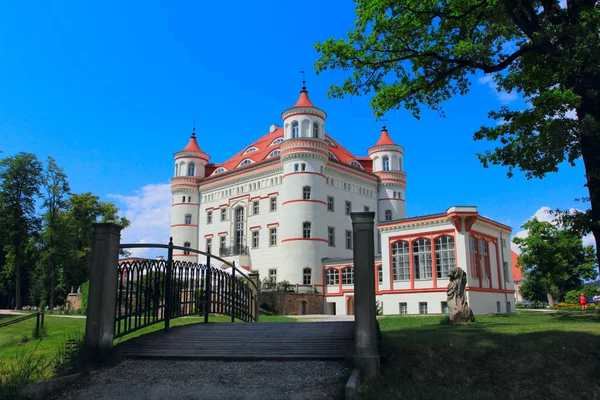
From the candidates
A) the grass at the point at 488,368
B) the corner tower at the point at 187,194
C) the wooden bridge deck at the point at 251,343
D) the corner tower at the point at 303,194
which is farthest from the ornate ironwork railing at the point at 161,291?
the corner tower at the point at 187,194

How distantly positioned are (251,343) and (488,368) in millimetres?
3722

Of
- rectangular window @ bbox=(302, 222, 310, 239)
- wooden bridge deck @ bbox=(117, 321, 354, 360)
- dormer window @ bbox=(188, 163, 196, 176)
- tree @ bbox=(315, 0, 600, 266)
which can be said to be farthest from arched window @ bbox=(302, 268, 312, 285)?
wooden bridge deck @ bbox=(117, 321, 354, 360)

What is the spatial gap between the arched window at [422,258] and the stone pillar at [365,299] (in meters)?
27.3

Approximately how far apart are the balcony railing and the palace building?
131mm

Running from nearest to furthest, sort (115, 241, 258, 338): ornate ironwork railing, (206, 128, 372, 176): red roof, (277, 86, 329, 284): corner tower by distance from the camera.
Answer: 1. (115, 241, 258, 338): ornate ironwork railing
2. (277, 86, 329, 284): corner tower
3. (206, 128, 372, 176): red roof

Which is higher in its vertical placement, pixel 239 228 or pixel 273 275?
pixel 239 228

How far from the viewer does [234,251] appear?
49062 mm

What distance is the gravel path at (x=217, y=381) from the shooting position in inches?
240

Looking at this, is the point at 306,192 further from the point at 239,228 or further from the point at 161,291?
the point at 161,291

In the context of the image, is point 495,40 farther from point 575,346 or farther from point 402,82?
point 575,346

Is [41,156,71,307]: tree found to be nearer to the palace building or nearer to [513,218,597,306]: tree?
the palace building

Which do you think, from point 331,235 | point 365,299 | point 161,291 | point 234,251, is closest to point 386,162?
point 331,235

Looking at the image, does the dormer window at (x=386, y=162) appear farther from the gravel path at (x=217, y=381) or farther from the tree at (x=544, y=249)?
the gravel path at (x=217, y=381)

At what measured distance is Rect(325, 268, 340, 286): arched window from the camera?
42550mm
